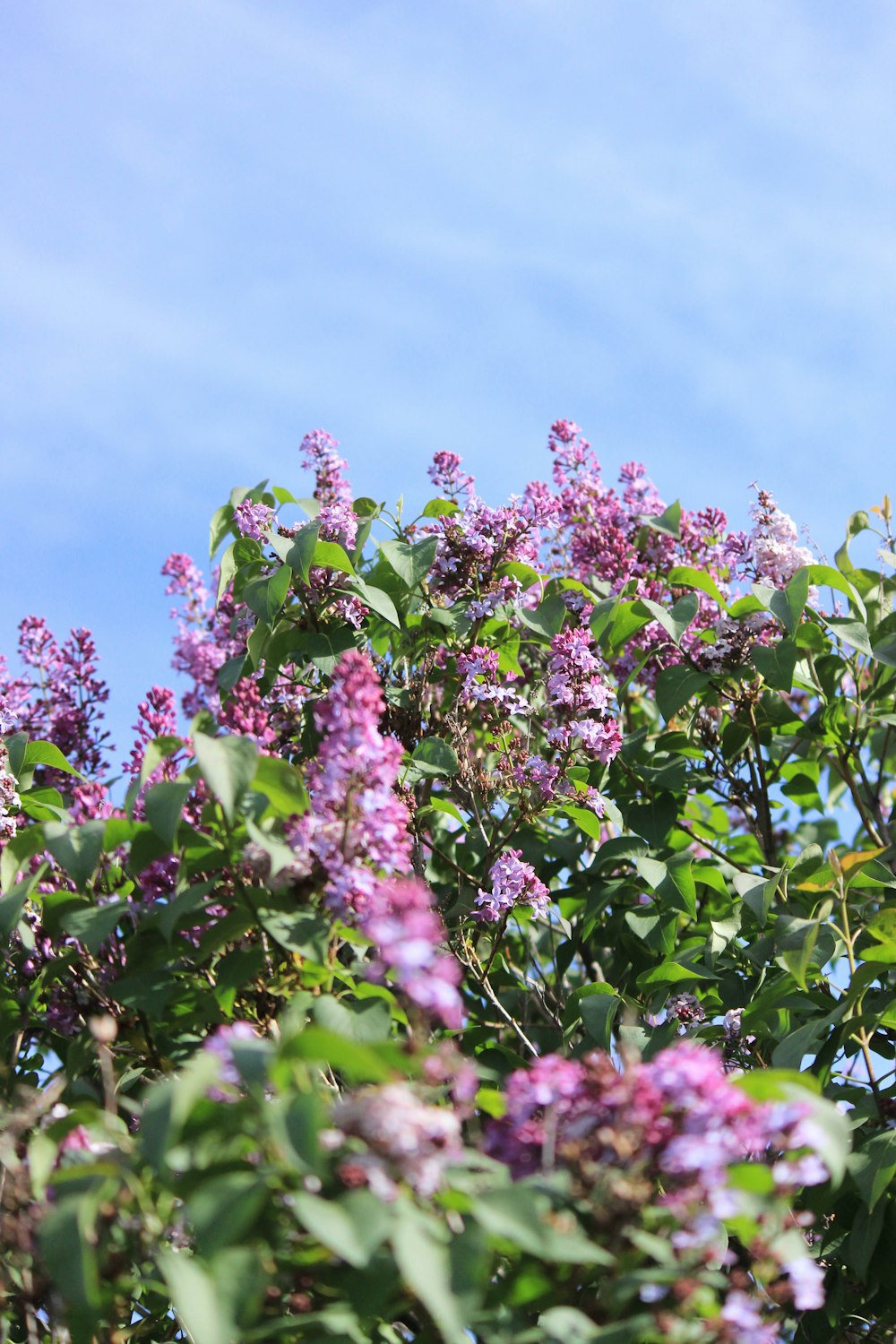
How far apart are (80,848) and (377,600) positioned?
3.99 ft

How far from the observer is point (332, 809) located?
7.25ft

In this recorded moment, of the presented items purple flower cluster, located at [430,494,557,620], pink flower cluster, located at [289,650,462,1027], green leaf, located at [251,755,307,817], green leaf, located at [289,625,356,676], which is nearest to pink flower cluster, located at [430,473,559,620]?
purple flower cluster, located at [430,494,557,620]

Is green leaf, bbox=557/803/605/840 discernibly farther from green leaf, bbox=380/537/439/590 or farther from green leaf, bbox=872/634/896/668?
green leaf, bbox=872/634/896/668

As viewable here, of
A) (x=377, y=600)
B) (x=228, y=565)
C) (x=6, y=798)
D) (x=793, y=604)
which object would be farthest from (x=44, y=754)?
(x=793, y=604)

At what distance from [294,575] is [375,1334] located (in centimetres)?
196

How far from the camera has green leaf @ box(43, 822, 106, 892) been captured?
2248 millimetres

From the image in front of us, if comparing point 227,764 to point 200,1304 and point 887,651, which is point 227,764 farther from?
point 887,651

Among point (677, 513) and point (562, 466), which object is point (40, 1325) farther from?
point (562, 466)

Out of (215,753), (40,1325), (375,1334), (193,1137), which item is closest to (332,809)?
(215,753)

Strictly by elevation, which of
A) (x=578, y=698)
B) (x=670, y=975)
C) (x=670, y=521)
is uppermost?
(x=670, y=521)

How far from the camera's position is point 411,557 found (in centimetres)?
349

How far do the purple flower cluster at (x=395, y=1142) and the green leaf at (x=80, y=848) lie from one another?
2.84ft

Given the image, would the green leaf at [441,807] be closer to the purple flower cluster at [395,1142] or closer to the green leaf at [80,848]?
the green leaf at [80,848]

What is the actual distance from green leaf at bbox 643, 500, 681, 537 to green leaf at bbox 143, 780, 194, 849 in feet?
7.88
